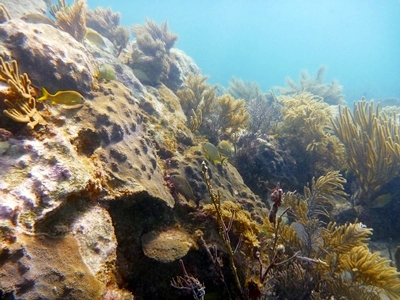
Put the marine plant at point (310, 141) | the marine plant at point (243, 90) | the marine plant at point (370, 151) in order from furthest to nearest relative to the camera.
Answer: the marine plant at point (243, 90) < the marine plant at point (310, 141) < the marine plant at point (370, 151)

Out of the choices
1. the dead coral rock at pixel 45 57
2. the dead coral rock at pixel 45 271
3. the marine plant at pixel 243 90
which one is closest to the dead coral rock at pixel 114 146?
the dead coral rock at pixel 45 57

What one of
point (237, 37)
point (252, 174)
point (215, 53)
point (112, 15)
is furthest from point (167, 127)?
point (237, 37)

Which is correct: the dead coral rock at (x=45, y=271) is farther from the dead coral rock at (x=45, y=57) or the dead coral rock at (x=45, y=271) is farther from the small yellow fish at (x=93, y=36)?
the small yellow fish at (x=93, y=36)

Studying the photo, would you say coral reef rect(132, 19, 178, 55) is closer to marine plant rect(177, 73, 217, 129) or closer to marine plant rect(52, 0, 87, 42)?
marine plant rect(177, 73, 217, 129)

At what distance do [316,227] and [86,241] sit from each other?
2920 millimetres

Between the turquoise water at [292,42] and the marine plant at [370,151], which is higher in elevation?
the turquoise water at [292,42]

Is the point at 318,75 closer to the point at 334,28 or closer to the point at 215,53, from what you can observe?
the point at 215,53

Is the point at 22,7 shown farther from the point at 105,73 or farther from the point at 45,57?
the point at 45,57

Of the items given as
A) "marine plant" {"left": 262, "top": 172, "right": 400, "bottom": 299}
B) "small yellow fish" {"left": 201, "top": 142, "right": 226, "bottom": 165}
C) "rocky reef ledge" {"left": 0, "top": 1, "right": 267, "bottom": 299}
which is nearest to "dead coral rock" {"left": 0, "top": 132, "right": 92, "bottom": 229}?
"rocky reef ledge" {"left": 0, "top": 1, "right": 267, "bottom": 299}

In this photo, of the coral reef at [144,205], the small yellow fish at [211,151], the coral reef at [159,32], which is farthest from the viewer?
the coral reef at [159,32]

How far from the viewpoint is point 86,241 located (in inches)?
77.5

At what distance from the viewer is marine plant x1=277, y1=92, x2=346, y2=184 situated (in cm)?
622

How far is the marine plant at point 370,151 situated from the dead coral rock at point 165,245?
4.49 m

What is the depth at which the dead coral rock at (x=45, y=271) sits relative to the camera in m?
1.48
